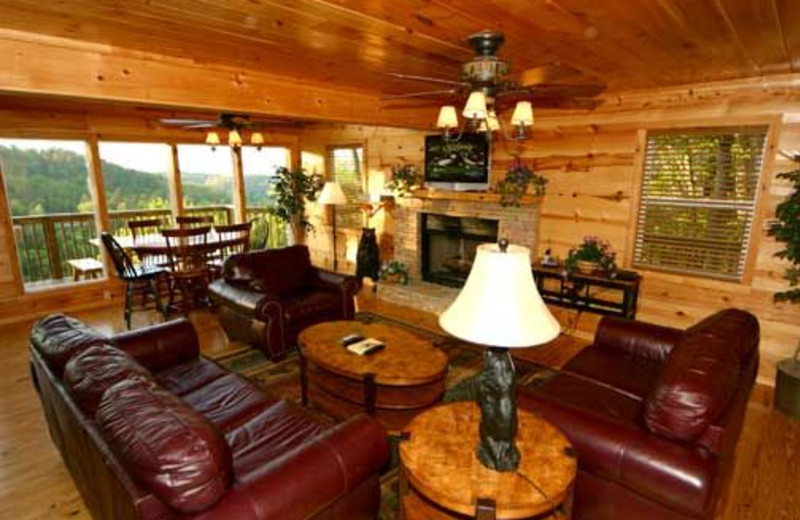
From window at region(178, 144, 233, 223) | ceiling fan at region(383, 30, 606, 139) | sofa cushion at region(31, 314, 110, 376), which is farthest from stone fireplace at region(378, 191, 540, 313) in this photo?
sofa cushion at region(31, 314, 110, 376)

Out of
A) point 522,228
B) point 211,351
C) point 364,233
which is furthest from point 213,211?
point 522,228

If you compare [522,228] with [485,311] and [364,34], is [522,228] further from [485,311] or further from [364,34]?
[485,311]

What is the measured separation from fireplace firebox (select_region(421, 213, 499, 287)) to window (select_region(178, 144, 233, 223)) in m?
3.52

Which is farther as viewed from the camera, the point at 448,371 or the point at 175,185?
the point at 175,185

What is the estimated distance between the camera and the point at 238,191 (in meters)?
7.16

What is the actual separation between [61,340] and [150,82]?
5.88 ft

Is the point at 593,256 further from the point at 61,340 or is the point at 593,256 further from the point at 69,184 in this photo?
the point at 69,184

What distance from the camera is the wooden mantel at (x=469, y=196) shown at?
472cm

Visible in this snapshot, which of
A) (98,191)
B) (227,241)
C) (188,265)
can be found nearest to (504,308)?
(227,241)

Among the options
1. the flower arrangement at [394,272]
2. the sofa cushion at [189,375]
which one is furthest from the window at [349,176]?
the sofa cushion at [189,375]

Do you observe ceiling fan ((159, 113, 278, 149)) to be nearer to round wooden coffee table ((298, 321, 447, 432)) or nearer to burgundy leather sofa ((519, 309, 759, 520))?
round wooden coffee table ((298, 321, 447, 432))

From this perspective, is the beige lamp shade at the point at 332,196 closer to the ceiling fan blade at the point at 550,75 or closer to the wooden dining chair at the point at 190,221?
the wooden dining chair at the point at 190,221

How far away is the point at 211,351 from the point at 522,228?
3.54 m

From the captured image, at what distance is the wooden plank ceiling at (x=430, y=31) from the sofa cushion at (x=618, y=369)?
1950mm
